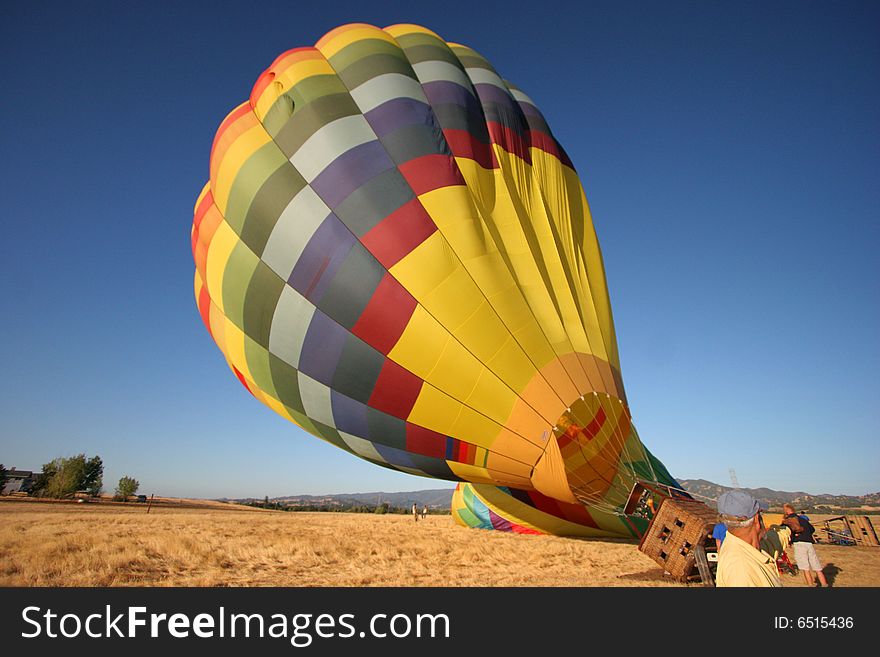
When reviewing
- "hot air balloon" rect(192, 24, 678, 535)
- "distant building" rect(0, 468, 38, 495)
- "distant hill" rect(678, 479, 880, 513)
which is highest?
"hot air balloon" rect(192, 24, 678, 535)

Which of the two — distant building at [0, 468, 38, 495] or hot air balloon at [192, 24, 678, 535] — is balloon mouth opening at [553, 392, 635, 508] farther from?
distant building at [0, 468, 38, 495]

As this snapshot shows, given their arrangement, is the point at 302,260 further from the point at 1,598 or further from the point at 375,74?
the point at 1,598

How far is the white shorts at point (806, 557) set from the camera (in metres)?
5.88

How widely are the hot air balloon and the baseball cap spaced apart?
10.5ft

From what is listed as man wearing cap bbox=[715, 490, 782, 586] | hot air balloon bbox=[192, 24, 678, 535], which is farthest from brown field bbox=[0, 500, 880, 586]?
man wearing cap bbox=[715, 490, 782, 586]

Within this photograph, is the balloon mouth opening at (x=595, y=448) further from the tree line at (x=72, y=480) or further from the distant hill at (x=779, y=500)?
the tree line at (x=72, y=480)

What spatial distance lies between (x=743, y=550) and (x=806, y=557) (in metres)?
5.39

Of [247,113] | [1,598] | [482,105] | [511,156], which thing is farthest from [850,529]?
[247,113]

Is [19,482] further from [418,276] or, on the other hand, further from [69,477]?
[418,276]

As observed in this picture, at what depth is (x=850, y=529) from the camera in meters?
10.3

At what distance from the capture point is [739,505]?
2371 mm

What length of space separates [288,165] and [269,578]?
595 cm

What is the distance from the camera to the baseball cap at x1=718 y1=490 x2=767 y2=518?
235 cm

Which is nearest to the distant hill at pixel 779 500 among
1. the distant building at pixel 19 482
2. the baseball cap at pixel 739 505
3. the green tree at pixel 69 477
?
the baseball cap at pixel 739 505
